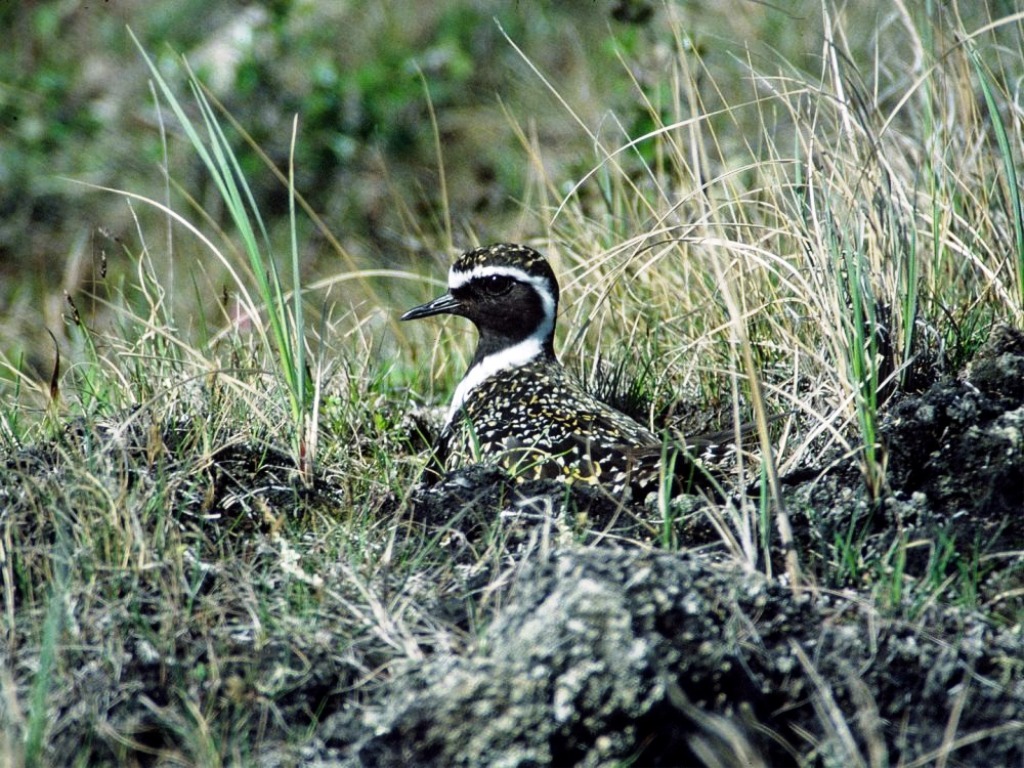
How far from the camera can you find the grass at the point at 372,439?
10.4ft

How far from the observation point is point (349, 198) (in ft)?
32.4

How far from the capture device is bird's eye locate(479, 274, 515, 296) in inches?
214

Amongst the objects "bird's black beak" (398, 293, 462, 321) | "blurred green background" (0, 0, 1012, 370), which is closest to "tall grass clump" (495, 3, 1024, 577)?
"bird's black beak" (398, 293, 462, 321)

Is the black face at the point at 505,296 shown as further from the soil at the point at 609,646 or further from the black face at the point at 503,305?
the soil at the point at 609,646

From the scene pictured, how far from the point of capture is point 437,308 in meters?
5.48

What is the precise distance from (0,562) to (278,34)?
7.35 meters

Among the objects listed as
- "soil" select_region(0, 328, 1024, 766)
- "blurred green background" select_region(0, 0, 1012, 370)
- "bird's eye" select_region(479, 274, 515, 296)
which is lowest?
"soil" select_region(0, 328, 1024, 766)

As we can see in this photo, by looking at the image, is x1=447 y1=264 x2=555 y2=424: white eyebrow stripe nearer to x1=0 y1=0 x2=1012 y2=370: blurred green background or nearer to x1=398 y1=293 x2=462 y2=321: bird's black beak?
x1=398 y1=293 x2=462 y2=321: bird's black beak

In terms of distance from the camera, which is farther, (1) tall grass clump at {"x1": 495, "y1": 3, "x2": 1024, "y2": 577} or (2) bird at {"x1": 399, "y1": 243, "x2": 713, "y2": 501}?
(2) bird at {"x1": 399, "y1": 243, "x2": 713, "y2": 501}

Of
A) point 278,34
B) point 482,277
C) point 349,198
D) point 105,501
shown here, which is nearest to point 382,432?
point 482,277

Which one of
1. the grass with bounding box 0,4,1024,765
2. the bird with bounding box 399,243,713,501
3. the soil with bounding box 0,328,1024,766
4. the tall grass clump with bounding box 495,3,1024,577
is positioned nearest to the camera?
the soil with bounding box 0,328,1024,766

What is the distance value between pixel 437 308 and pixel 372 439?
902 millimetres

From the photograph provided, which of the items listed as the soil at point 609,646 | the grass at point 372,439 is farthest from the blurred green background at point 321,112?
the soil at point 609,646

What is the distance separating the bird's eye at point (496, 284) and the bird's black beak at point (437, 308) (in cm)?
13
